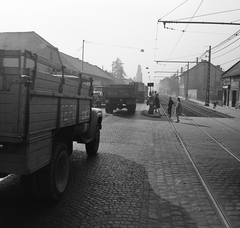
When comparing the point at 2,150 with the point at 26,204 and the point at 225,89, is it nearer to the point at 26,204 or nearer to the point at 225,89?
the point at 26,204

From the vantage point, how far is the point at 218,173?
19.3ft

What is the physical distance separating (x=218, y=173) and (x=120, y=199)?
2.64 meters

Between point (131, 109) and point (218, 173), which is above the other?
point (131, 109)

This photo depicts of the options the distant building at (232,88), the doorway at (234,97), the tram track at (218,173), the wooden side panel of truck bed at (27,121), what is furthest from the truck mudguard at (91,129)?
the doorway at (234,97)

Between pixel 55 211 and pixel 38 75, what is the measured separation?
1.84m

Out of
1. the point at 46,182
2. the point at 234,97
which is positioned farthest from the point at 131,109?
the point at 234,97

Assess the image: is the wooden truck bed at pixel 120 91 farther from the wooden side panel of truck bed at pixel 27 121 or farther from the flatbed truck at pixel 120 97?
the wooden side panel of truck bed at pixel 27 121

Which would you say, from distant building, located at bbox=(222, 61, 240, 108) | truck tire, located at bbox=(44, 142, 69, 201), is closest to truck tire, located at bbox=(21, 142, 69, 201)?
truck tire, located at bbox=(44, 142, 69, 201)

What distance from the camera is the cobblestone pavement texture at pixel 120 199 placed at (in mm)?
3502

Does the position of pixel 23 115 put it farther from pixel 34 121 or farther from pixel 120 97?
pixel 120 97

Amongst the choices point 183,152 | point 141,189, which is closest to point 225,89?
point 183,152

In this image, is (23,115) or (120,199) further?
(120,199)

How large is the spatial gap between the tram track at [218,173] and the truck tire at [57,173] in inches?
90.6

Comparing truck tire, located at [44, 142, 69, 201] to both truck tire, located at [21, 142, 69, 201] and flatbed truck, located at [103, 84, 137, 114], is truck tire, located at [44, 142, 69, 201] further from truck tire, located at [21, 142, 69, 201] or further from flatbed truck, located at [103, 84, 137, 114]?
flatbed truck, located at [103, 84, 137, 114]
